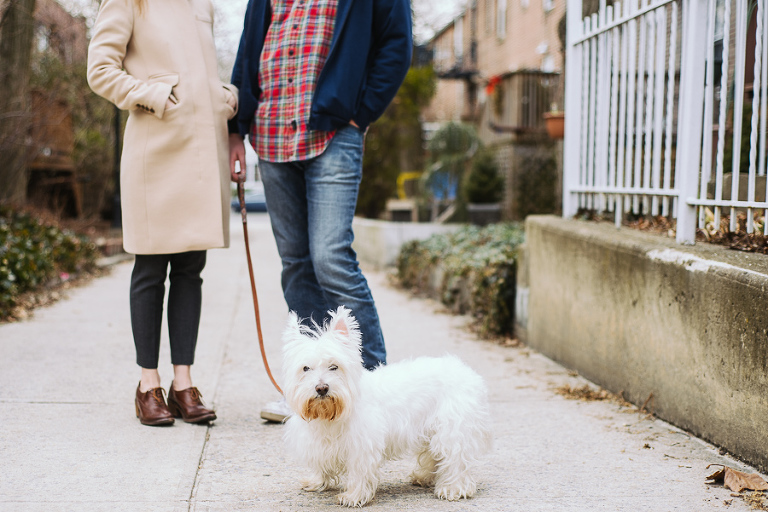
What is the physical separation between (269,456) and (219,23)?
17.0m

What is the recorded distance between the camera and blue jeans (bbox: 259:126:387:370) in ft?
10.2

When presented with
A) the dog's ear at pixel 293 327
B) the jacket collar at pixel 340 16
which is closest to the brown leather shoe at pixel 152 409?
the dog's ear at pixel 293 327

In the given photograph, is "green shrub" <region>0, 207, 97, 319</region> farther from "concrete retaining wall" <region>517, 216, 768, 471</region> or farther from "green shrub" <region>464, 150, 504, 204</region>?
"green shrub" <region>464, 150, 504, 204</region>

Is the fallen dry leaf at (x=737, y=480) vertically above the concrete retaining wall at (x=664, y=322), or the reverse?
the concrete retaining wall at (x=664, y=322)

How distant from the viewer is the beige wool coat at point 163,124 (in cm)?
319

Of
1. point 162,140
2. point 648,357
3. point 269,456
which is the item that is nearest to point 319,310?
point 269,456

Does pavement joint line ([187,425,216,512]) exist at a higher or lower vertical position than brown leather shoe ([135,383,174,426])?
lower

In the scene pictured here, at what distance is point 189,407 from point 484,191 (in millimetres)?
8934

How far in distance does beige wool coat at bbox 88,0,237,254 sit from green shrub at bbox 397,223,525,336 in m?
2.70

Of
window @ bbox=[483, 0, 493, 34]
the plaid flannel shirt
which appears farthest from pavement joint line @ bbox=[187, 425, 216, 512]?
window @ bbox=[483, 0, 493, 34]

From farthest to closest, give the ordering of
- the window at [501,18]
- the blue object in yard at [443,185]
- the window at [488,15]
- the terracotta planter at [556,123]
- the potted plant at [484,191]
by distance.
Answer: the window at [488,15], the window at [501,18], the blue object in yard at [443,185], the potted plant at [484,191], the terracotta planter at [556,123]

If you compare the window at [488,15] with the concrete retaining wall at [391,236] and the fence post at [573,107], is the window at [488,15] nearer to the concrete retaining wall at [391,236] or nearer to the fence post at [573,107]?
the concrete retaining wall at [391,236]

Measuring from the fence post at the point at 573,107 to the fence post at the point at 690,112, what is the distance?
4.30 feet

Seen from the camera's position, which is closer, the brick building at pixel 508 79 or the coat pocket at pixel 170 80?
the coat pocket at pixel 170 80
